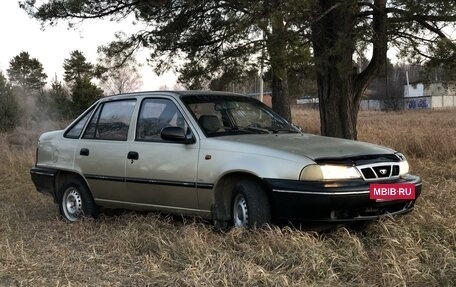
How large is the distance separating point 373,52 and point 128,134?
508cm

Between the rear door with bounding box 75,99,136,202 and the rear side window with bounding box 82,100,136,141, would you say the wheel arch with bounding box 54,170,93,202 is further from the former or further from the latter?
the rear side window with bounding box 82,100,136,141

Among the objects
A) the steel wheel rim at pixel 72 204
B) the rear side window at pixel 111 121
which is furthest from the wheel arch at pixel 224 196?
the steel wheel rim at pixel 72 204

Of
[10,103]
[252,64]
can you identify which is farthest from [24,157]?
[10,103]

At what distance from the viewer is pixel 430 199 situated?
7.03 m

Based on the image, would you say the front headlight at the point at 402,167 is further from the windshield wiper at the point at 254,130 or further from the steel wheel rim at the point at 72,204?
the steel wheel rim at the point at 72,204

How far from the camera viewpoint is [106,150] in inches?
264

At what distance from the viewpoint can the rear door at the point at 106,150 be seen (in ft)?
21.6

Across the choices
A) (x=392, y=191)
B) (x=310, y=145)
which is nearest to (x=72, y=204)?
(x=310, y=145)

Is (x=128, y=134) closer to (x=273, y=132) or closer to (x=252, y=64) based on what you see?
(x=273, y=132)

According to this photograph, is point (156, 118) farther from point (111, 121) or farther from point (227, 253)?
point (227, 253)

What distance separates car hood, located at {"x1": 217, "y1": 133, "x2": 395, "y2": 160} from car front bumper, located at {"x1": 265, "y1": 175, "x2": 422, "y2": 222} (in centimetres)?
30

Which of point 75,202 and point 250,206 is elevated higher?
point 250,206

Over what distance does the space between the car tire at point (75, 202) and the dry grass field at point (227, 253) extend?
12.3 inches

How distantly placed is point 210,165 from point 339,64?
11.1 ft
